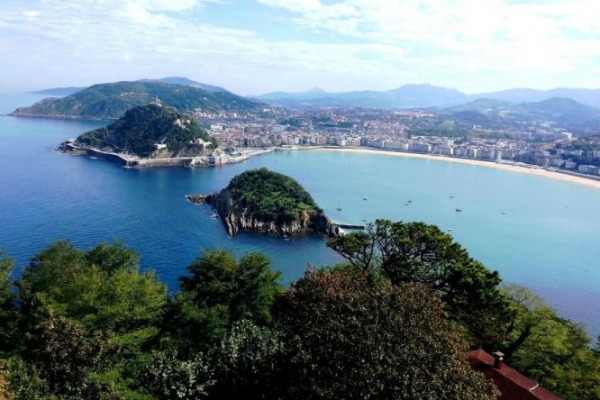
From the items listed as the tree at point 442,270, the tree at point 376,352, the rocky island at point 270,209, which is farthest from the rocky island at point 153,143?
the tree at point 376,352

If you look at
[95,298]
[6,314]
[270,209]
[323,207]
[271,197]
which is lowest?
[323,207]

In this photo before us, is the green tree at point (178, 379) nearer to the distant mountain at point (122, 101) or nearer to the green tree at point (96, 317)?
the green tree at point (96, 317)

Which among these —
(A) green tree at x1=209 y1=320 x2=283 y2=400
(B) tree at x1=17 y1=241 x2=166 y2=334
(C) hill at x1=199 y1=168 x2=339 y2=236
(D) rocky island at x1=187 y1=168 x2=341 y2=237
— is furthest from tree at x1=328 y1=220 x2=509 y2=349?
(C) hill at x1=199 y1=168 x2=339 y2=236

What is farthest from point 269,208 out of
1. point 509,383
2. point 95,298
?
point 509,383

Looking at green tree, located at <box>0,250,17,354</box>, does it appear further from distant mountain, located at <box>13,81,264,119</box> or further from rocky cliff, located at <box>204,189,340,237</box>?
distant mountain, located at <box>13,81,264,119</box>

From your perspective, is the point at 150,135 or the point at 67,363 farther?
the point at 150,135

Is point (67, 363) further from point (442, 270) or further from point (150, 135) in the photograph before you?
point (150, 135)
